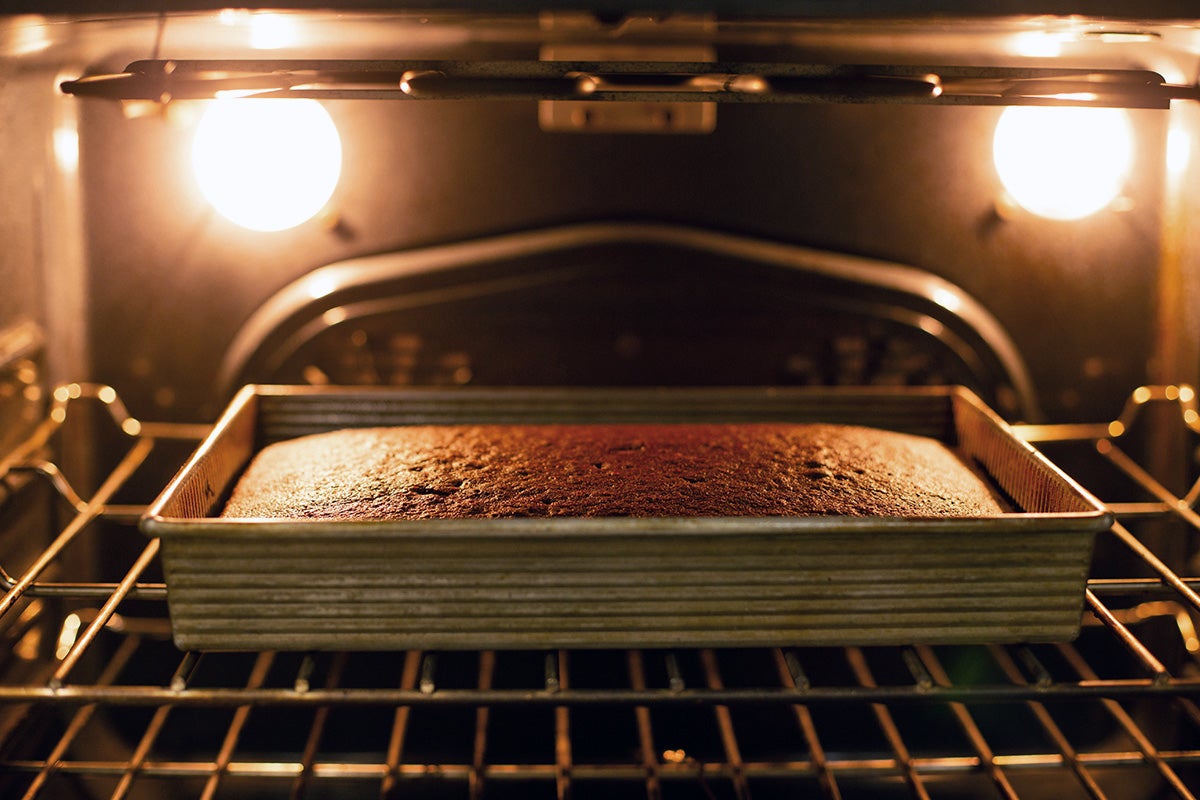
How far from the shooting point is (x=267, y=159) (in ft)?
4.34

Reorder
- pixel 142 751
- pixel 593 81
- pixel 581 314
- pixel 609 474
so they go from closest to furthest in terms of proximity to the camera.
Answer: pixel 593 81 → pixel 609 474 → pixel 142 751 → pixel 581 314

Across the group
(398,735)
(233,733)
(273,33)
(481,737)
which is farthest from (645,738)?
(273,33)

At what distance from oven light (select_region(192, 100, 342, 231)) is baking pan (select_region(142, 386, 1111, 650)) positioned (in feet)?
1.61

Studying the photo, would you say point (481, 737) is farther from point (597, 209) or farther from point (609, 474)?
point (597, 209)

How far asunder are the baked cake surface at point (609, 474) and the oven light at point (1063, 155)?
0.38 m

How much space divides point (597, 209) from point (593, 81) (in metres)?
0.46

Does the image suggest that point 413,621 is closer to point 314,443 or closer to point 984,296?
point 314,443

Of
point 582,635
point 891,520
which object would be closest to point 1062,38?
point 891,520

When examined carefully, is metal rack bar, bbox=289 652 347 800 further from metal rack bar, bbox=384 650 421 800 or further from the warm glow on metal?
the warm glow on metal

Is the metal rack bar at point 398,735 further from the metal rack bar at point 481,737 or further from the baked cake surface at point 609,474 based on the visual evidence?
the baked cake surface at point 609,474

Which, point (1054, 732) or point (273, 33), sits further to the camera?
point (1054, 732)

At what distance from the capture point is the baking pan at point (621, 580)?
920 mm

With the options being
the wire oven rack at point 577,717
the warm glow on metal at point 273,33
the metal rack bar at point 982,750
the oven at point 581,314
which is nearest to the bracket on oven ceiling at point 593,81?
the warm glow on metal at point 273,33

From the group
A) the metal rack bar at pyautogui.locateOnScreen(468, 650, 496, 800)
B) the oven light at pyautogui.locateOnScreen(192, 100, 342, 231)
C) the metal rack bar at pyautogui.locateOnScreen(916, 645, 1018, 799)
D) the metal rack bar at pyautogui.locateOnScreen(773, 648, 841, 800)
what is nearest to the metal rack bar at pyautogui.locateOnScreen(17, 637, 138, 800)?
the metal rack bar at pyautogui.locateOnScreen(468, 650, 496, 800)
